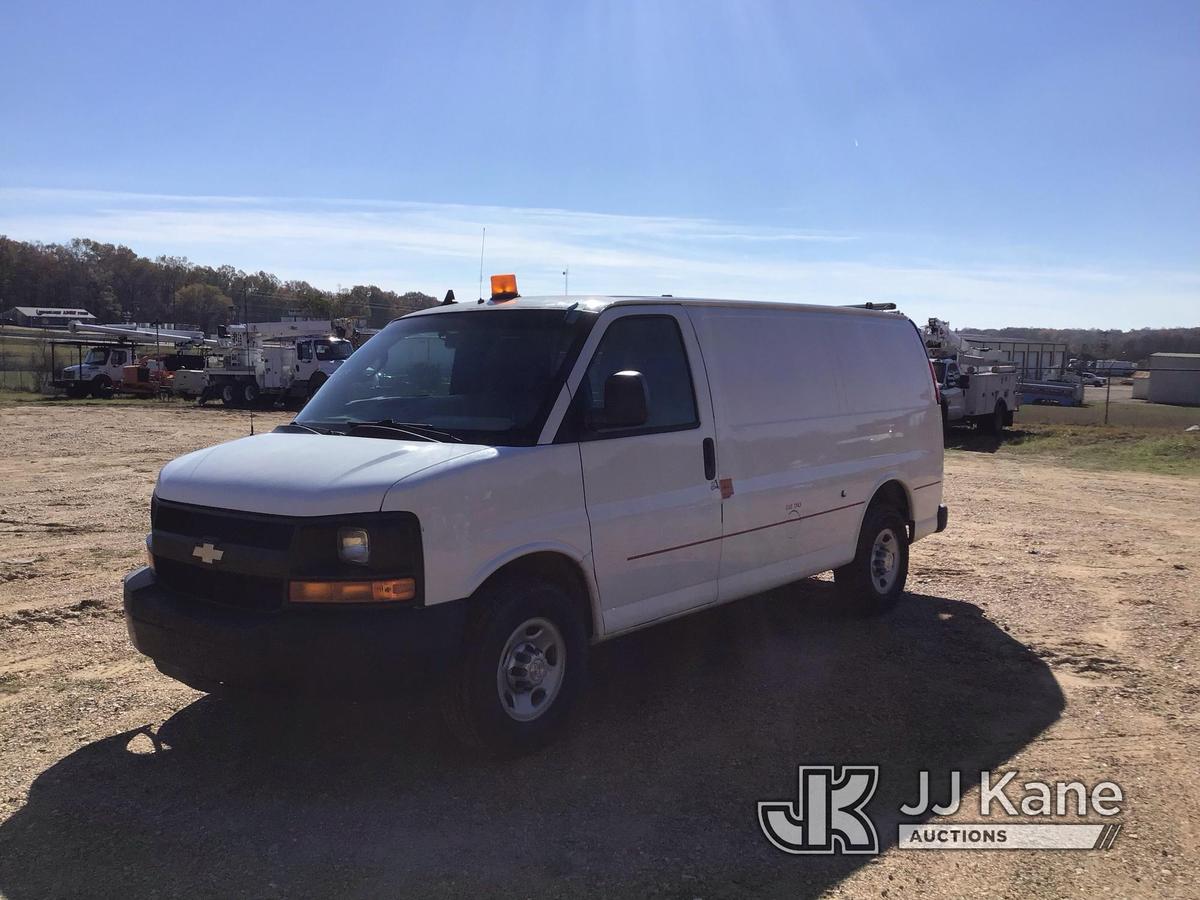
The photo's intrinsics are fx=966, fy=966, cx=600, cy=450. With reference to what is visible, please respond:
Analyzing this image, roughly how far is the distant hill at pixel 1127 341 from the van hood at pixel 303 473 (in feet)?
363

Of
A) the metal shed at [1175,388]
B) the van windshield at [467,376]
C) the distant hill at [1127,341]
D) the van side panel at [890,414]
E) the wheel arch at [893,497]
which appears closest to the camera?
the van windshield at [467,376]

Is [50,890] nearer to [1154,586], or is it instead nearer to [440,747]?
[440,747]

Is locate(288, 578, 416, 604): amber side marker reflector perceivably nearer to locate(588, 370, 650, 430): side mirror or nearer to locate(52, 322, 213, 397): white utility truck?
locate(588, 370, 650, 430): side mirror

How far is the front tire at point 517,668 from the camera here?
13.7 ft

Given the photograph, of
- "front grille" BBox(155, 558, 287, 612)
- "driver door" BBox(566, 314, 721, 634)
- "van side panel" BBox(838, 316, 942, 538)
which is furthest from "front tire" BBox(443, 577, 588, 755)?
"van side panel" BBox(838, 316, 942, 538)

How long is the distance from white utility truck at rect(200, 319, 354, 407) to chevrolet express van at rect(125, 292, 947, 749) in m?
28.9

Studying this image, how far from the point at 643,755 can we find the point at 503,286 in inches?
106

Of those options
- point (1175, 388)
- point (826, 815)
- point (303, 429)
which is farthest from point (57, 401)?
point (1175, 388)

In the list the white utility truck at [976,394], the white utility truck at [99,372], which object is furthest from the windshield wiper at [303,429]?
the white utility truck at [99,372]

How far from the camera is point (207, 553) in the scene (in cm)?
424

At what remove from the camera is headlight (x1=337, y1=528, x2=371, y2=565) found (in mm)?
3941

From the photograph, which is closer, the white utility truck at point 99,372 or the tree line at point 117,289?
the white utility truck at point 99,372

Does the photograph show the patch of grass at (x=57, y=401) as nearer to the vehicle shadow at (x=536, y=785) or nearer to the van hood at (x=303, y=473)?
the van hood at (x=303, y=473)

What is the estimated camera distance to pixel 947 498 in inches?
535
